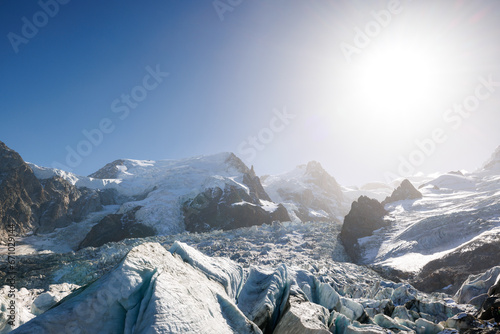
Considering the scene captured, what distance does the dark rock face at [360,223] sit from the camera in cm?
5909

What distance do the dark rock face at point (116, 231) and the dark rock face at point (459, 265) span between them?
80864 mm

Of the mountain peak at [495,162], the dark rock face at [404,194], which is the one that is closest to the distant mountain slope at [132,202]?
the dark rock face at [404,194]

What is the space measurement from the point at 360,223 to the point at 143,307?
223 feet

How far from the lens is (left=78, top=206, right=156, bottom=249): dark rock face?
A: 8894cm

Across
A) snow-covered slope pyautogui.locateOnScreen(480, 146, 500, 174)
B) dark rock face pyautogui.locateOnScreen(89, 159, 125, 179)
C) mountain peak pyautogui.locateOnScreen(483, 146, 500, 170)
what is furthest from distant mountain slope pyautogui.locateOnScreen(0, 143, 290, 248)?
mountain peak pyautogui.locateOnScreen(483, 146, 500, 170)

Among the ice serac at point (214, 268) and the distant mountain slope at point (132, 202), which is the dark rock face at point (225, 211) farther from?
the ice serac at point (214, 268)

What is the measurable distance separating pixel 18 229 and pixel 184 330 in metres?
129

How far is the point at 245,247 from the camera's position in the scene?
45844 millimetres

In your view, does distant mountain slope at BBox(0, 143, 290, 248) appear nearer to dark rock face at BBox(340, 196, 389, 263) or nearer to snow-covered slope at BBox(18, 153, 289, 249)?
snow-covered slope at BBox(18, 153, 289, 249)

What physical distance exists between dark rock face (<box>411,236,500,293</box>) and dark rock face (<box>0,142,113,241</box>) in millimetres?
119587

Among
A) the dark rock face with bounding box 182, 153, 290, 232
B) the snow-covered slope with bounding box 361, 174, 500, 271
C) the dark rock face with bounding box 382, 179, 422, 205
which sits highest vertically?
the dark rock face with bounding box 182, 153, 290, 232

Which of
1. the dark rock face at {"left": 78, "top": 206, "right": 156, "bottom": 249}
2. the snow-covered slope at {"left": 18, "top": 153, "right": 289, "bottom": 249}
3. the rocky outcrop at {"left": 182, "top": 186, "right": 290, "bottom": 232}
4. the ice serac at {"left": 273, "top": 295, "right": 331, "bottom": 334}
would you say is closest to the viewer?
the ice serac at {"left": 273, "top": 295, "right": 331, "bottom": 334}

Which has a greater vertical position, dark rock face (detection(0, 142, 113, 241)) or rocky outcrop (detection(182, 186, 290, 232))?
dark rock face (detection(0, 142, 113, 241))

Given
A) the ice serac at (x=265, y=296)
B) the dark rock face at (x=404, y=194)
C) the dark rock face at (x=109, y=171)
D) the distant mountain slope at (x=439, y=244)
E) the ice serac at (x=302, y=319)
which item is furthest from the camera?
the dark rock face at (x=109, y=171)
